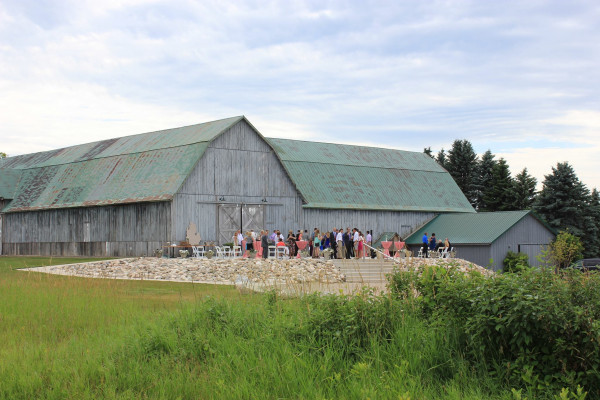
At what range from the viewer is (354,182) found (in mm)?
48875

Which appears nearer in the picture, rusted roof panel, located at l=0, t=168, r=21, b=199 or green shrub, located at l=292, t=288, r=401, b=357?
green shrub, located at l=292, t=288, r=401, b=357

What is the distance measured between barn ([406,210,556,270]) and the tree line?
7975 mm

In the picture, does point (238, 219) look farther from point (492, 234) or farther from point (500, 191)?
point (500, 191)

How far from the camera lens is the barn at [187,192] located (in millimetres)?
37656

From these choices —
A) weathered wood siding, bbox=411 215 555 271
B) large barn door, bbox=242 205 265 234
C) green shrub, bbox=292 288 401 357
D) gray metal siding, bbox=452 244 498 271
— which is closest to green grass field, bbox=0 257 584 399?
green shrub, bbox=292 288 401 357

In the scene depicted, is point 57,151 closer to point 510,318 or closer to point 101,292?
point 101,292

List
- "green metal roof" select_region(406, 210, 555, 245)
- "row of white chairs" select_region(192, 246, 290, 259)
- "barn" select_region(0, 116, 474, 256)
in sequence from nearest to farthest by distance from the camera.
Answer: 1. "row of white chairs" select_region(192, 246, 290, 259)
2. "barn" select_region(0, 116, 474, 256)
3. "green metal roof" select_region(406, 210, 555, 245)

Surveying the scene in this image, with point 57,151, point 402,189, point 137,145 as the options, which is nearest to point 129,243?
point 137,145

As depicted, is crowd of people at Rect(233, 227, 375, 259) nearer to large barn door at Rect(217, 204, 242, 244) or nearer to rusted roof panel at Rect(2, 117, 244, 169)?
large barn door at Rect(217, 204, 242, 244)

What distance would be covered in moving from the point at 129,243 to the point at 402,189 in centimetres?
2109

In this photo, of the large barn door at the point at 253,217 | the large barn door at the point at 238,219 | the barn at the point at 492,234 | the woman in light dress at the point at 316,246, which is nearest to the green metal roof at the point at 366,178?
the barn at the point at 492,234

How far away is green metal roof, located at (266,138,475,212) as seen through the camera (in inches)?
1826

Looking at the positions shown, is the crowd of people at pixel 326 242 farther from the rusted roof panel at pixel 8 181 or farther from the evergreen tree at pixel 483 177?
the evergreen tree at pixel 483 177

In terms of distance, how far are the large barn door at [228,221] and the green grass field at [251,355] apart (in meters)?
24.7
